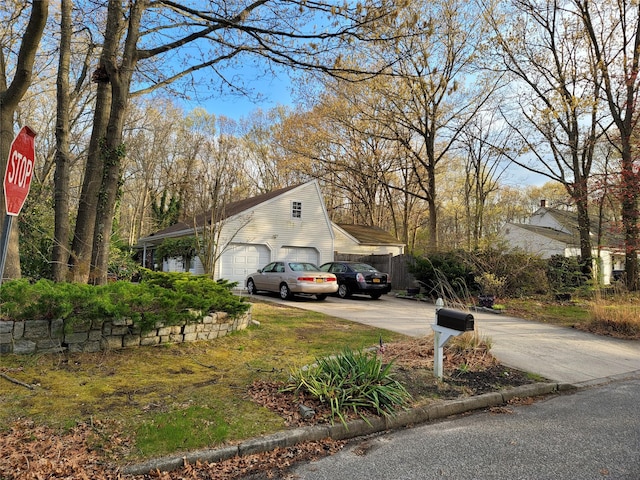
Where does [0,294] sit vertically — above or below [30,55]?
below

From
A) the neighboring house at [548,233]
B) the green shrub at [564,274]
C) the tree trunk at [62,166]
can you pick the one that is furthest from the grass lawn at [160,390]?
the neighboring house at [548,233]

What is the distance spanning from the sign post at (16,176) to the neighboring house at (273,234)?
16115 millimetres

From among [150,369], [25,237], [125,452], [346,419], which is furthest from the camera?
[25,237]

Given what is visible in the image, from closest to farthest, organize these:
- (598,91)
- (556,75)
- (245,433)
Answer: (245,433) → (598,91) → (556,75)

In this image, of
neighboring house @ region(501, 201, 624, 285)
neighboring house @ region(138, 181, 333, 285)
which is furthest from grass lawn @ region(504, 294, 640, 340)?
neighboring house @ region(501, 201, 624, 285)

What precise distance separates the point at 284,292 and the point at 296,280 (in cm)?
88

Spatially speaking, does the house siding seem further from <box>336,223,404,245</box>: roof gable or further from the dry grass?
the dry grass

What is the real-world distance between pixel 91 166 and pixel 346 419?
6.89 metres

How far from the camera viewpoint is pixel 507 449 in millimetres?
3512

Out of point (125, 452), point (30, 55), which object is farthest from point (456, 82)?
point (125, 452)

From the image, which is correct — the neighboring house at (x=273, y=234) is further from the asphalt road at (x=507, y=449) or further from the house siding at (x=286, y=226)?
the asphalt road at (x=507, y=449)

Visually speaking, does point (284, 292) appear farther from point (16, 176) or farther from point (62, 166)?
point (16, 176)

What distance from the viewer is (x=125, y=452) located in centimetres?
312

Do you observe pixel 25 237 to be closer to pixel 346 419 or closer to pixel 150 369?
pixel 150 369
